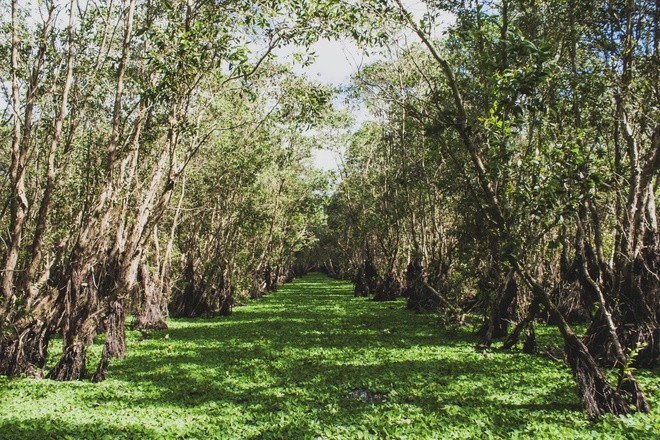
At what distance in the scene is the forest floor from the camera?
8.48 metres

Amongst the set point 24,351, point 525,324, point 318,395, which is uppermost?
point 525,324

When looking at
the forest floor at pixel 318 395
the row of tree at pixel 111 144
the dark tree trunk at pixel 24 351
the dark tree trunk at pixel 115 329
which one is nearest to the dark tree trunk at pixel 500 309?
the forest floor at pixel 318 395

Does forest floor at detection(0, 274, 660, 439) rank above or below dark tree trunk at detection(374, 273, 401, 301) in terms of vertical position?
below

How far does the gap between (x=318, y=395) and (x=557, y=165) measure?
265 inches

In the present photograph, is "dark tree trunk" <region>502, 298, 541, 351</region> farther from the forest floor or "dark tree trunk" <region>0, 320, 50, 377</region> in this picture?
"dark tree trunk" <region>0, 320, 50, 377</region>

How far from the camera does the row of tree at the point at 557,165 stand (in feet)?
27.9

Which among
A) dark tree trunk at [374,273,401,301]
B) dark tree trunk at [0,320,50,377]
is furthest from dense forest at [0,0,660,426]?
dark tree trunk at [374,273,401,301]

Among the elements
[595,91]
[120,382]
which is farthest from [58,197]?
[595,91]

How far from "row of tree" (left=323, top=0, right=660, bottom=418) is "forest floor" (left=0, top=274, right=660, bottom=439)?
3.63 feet

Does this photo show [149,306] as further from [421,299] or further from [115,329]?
[421,299]

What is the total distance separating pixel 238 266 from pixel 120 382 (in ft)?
80.3

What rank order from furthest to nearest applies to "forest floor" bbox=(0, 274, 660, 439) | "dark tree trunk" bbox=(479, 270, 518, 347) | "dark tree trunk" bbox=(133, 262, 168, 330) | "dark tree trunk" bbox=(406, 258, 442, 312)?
1. "dark tree trunk" bbox=(406, 258, 442, 312)
2. "dark tree trunk" bbox=(133, 262, 168, 330)
3. "dark tree trunk" bbox=(479, 270, 518, 347)
4. "forest floor" bbox=(0, 274, 660, 439)

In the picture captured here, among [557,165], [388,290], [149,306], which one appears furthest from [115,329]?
[388,290]

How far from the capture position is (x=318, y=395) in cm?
1098
